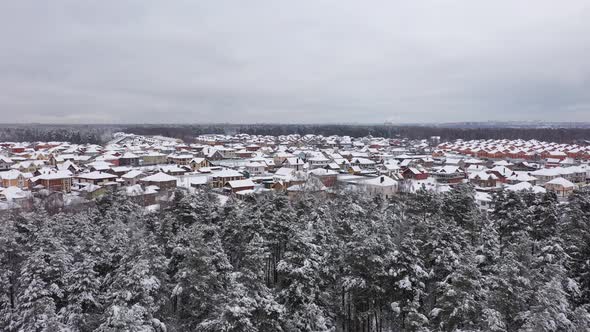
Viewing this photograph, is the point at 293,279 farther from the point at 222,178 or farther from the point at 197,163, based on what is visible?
the point at 197,163

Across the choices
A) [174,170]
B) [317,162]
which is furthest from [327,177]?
[174,170]

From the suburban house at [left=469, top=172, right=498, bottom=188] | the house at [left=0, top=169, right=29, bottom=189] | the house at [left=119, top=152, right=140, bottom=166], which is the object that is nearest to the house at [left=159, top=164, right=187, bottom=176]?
the house at [left=0, top=169, right=29, bottom=189]

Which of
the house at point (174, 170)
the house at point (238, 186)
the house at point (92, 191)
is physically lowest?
the house at point (92, 191)

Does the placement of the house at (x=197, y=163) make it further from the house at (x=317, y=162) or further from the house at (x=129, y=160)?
the house at (x=317, y=162)

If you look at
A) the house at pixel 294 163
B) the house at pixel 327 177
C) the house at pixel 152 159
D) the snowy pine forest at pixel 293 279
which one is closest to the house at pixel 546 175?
the house at pixel 327 177

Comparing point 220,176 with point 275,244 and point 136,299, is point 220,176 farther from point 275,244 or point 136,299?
point 136,299

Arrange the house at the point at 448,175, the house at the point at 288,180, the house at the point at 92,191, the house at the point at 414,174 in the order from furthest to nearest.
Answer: the house at the point at 448,175, the house at the point at 414,174, the house at the point at 288,180, the house at the point at 92,191

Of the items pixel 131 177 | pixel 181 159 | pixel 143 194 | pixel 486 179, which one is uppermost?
pixel 181 159

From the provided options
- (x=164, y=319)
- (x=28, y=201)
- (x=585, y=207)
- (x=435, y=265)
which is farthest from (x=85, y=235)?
(x=585, y=207)

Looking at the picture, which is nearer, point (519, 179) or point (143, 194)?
point (143, 194)
